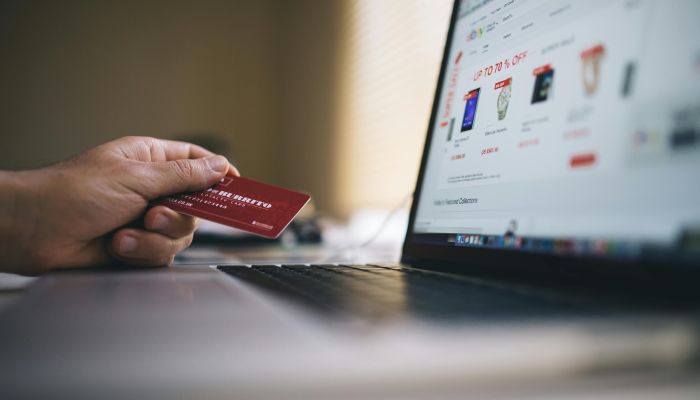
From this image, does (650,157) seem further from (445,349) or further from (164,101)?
(164,101)

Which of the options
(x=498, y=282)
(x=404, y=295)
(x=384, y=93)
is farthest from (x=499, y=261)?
(x=384, y=93)

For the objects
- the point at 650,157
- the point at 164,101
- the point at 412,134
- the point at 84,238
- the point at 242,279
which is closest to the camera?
the point at 650,157

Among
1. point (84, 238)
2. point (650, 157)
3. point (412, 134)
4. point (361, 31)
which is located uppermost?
point (361, 31)

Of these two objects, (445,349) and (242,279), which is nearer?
(445,349)

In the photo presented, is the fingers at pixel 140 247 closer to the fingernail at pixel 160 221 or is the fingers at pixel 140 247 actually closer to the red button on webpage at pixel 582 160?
the fingernail at pixel 160 221

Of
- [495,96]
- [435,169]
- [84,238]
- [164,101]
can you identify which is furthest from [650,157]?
[164,101]

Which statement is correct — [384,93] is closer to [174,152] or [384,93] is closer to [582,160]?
[174,152]

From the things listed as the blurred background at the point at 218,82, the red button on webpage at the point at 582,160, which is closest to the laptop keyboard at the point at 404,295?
the red button on webpage at the point at 582,160

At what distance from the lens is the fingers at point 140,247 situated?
0.70 metres

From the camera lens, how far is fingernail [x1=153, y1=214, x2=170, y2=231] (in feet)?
2.32

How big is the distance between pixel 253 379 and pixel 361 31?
263 centimetres

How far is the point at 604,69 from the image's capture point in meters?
0.46

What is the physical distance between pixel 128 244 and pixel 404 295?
0.45 meters

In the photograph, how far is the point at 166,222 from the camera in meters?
0.71
